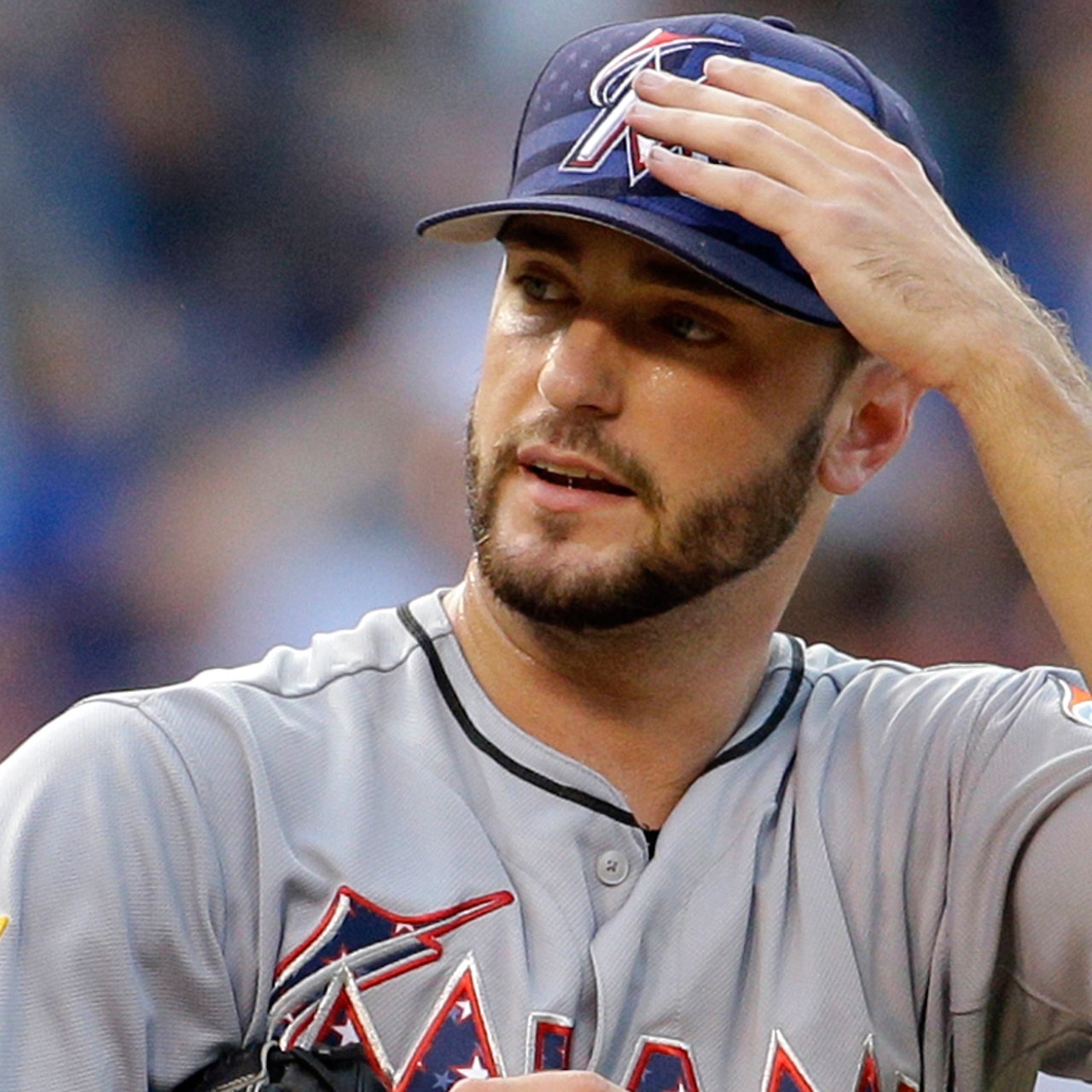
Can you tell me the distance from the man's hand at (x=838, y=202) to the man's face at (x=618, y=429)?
0.30 ft

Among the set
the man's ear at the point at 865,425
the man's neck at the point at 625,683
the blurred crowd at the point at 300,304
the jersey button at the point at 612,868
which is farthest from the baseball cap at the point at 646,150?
the blurred crowd at the point at 300,304

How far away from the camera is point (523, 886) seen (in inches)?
50.3

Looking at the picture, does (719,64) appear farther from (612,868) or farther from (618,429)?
(612,868)

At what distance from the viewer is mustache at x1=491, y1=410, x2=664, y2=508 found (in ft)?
4.30

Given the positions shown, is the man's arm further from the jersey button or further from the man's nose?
the jersey button

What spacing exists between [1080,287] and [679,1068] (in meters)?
1.96

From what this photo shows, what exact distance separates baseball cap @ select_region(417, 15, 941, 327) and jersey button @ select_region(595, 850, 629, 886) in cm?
43

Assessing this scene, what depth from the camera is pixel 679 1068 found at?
1227 millimetres

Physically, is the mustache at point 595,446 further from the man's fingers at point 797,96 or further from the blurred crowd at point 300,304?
the blurred crowd at point 300,304

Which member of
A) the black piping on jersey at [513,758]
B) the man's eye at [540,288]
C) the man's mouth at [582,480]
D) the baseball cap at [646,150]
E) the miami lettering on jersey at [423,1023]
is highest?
the baseball cap at [646,150]

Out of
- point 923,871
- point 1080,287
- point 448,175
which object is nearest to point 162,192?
point 448,175

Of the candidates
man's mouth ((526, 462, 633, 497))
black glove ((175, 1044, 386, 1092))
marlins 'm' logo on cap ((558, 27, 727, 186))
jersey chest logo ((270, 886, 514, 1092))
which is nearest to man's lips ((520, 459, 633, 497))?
man's mouth ((526, 462, 633, 497))

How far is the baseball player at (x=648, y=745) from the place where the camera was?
117 cm

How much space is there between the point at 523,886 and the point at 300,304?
158cm
